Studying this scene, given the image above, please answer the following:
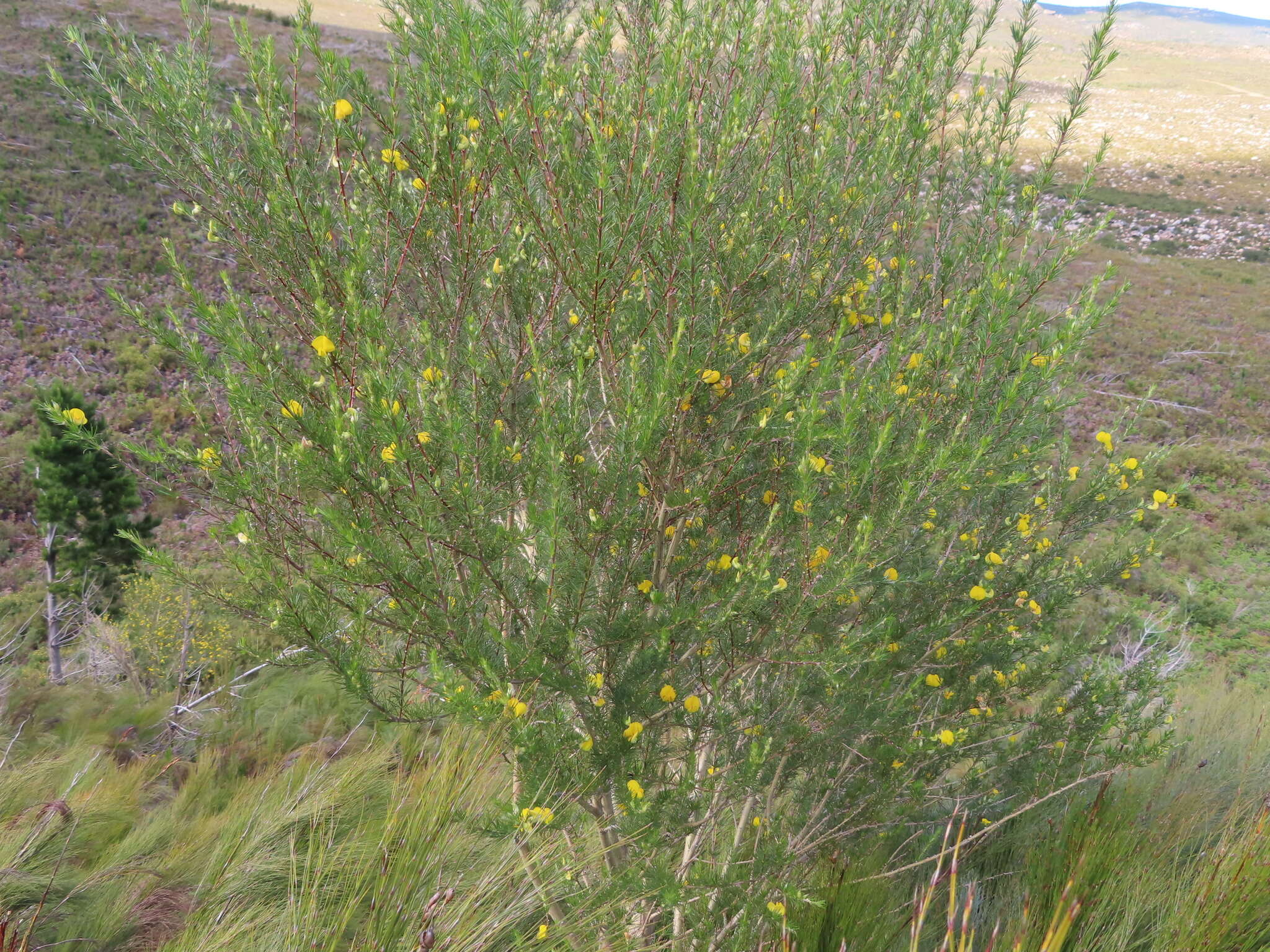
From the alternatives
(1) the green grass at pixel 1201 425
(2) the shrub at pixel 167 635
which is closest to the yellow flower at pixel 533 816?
(1) the green grass at pixel 1201 425

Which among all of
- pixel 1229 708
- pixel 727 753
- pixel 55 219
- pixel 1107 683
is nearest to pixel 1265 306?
pixel 1229 708

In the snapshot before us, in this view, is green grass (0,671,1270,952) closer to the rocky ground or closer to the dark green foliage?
the dark green foliage

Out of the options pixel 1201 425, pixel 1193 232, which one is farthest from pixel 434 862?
pixel 1193 232

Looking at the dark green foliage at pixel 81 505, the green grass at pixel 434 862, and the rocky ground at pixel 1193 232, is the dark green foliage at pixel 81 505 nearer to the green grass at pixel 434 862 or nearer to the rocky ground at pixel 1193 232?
the green grass at pixel 434 862

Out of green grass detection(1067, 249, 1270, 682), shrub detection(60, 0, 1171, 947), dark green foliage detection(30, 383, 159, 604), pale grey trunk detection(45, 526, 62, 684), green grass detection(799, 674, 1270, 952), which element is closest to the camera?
shrub detection(60, 0, 1171, 947)

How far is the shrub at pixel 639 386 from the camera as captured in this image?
5.70 feet

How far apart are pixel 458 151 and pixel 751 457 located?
1244 mm

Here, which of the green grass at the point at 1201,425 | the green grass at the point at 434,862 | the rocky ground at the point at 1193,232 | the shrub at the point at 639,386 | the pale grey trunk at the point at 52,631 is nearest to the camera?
the shrub at the point at 639,386

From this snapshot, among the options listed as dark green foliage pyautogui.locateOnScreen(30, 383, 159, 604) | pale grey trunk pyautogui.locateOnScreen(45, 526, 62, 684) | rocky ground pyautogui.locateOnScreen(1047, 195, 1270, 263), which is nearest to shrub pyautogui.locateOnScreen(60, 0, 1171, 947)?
pale grey trunk pyautogui.locateOnScreen(45, 526, 62, 684)

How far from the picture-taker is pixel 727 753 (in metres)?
2.53

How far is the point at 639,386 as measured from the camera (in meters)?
1.78

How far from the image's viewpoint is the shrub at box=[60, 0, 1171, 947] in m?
1.74

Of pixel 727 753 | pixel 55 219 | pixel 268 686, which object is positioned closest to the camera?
pixel 727 753

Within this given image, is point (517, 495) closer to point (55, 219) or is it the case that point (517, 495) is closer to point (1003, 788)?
point (1003, 788)
